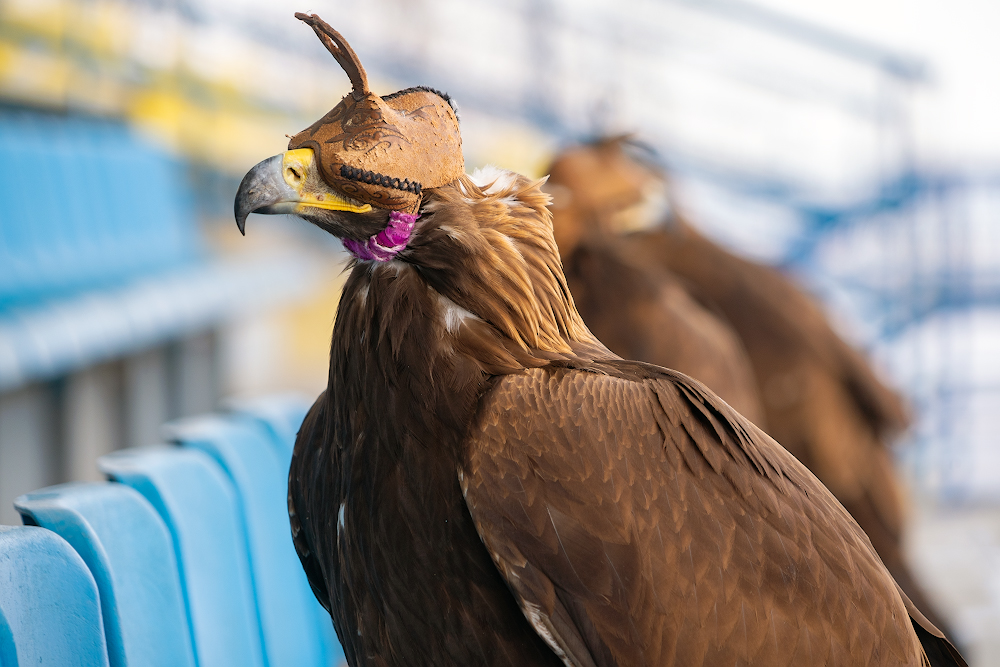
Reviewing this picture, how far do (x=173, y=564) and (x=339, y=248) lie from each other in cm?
Answer: 685

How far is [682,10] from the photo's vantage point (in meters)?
10.5

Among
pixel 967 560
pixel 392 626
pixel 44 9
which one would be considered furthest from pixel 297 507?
pixel 44 9

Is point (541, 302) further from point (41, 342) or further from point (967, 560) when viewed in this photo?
point (967, 560)

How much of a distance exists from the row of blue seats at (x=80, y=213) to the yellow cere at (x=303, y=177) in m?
2.93

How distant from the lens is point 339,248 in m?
8.41

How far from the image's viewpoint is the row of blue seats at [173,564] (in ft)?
4.46

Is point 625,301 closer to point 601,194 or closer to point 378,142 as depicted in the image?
point 601,194

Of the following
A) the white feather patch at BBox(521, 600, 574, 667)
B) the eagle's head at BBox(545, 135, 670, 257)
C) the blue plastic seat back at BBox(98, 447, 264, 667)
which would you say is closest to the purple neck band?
the white feather patch at BBox(521, 600, 574, 667)

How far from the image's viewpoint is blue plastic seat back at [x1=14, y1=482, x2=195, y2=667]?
147cm

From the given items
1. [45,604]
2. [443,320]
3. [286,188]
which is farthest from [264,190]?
[45,604]

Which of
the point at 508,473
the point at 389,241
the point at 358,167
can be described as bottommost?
the point at 508,473

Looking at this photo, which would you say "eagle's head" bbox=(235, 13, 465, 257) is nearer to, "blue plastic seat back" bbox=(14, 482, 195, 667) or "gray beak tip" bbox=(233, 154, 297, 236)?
"gray beak tip" bbox=(233, 154, 297, 236)

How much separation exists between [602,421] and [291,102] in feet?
37.7

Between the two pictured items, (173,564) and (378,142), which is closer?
(378,142)
